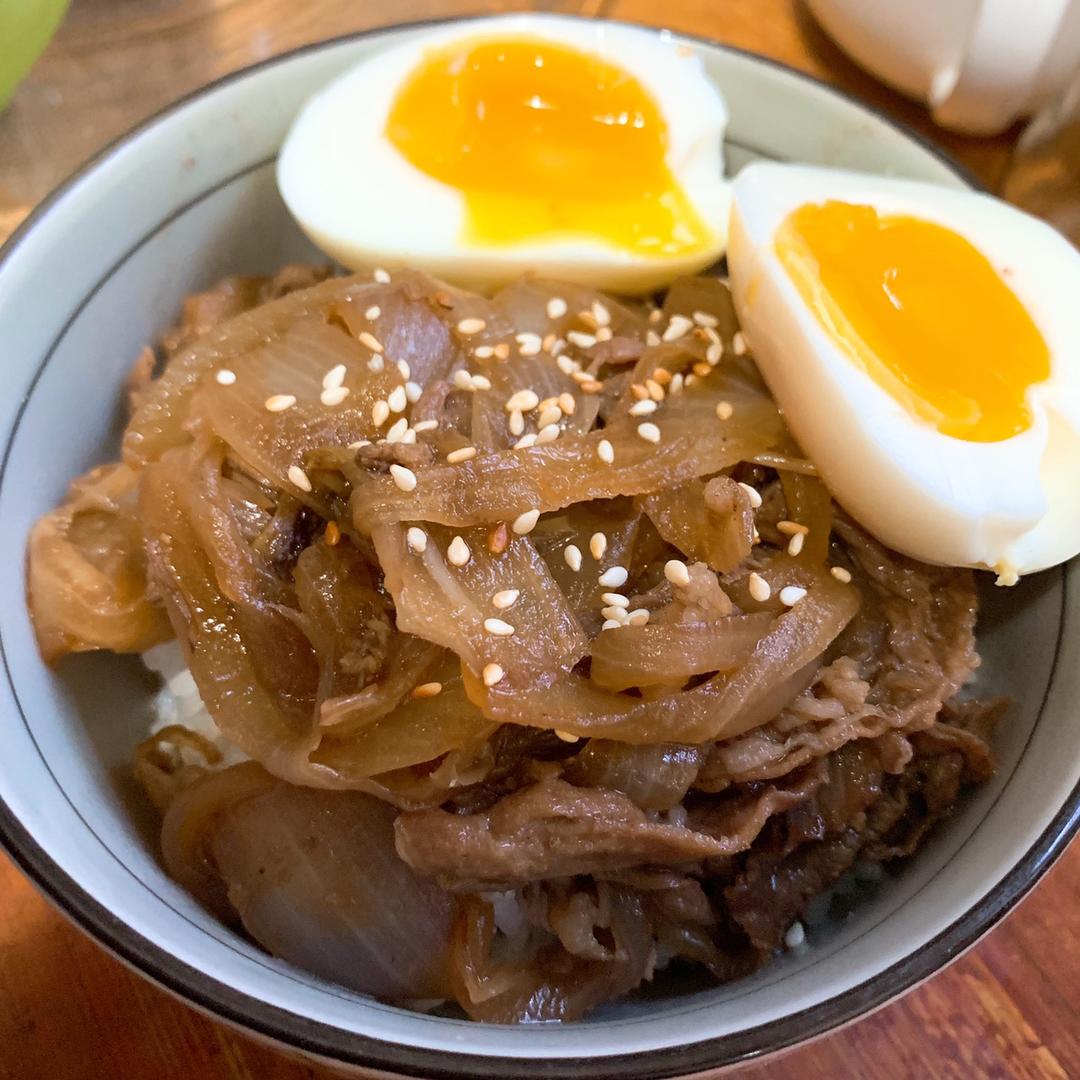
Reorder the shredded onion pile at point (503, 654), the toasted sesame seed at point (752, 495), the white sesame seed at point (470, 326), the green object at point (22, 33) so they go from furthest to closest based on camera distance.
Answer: the green object at point (22, 33) < the white sesame seed at point (470, 326) < the toasted sesame seed at point (752, 495) < the shredded onion pile at point (503, 654)

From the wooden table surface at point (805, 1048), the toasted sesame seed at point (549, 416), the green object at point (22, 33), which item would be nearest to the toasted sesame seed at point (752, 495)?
the toasted sesame seed at point (549, 416)

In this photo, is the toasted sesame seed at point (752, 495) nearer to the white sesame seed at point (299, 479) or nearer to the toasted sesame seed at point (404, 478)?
the toasted sesame seed at point (404, 478)

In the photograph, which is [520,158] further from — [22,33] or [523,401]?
[22,33]

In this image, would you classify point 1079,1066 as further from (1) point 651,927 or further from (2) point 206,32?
(2) point 206,32

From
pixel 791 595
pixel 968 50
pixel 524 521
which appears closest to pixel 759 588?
pixel 791 595

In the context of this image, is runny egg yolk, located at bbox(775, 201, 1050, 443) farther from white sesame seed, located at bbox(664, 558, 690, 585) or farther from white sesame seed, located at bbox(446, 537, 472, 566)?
white sesame seed, located at bbox(446, 537, 472, 566)
